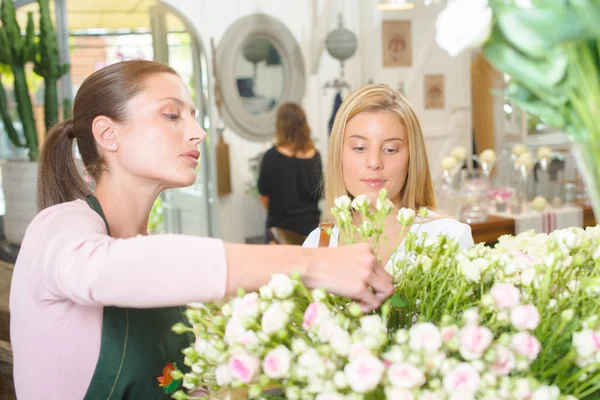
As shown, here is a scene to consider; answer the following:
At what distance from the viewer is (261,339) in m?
0.78

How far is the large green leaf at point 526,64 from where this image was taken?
0.63m

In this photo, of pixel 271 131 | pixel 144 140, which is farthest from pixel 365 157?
pixel 271 131

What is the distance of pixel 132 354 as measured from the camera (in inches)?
46.7

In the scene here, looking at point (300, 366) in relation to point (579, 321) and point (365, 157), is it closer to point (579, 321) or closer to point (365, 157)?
point (579, 321)

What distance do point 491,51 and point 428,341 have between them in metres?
0.30

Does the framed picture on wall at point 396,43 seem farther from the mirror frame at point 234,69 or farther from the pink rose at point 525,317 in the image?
the pink rose at point 525,317

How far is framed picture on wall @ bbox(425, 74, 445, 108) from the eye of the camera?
666 centimetres

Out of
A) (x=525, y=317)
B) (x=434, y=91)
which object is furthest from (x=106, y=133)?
(x=434, y=91)

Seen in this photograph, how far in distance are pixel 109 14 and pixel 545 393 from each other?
711 cm

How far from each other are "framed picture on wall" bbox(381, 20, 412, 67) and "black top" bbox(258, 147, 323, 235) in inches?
67.1

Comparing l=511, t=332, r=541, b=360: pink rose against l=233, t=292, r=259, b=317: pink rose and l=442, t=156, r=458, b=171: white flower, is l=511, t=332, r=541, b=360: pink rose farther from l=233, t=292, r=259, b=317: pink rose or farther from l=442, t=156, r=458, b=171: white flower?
l=442, t=156, r=458, b=171: white flower

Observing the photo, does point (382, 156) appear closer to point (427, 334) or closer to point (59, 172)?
point (59, 172)

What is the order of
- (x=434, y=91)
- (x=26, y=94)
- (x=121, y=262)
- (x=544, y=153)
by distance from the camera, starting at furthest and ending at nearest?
1. (x=434, y=91)
2. (x=26, y=94)
3. (x=544, y=153)
4. (x=121, y=262)

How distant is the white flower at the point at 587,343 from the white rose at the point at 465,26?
0.35 meters
